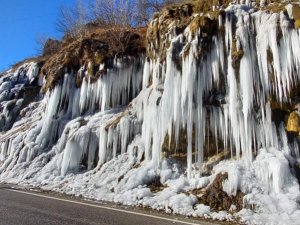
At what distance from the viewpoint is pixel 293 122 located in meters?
8.75

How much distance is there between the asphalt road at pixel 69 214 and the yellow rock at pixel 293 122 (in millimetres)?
3641

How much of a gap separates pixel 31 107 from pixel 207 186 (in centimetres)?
1308

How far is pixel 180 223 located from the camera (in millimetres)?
6566

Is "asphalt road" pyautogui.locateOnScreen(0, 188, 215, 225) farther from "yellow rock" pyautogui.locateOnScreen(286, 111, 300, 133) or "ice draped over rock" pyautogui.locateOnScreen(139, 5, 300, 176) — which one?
"yellow rock" pyautogui.locateOnScreen(286, 111, 300, 133)

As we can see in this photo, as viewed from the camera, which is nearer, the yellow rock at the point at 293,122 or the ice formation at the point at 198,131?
the ice formation at the point at 198,131

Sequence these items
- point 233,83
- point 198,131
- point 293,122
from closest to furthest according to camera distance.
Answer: point 293,122, point 233,83, point 198,131

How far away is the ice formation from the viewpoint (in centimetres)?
839

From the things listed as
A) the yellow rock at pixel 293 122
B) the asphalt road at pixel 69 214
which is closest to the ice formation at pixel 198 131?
the yellow rock at pixel 293 122

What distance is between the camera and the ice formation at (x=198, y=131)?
27.5 feet

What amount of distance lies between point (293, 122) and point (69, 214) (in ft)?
18.6

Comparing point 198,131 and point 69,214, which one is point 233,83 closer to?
point 198,131

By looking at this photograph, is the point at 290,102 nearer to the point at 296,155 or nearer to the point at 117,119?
the point at 296,155

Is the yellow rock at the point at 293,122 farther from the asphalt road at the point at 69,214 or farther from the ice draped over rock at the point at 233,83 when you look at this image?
the asphalt road at the point at 69,214

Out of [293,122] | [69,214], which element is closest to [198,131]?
[293,122]
